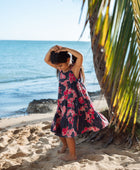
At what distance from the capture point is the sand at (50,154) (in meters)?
2.82

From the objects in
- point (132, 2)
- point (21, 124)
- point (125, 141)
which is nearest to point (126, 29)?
point (132, 2)

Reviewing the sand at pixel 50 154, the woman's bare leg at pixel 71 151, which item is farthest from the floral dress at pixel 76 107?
the sand at pixel 50 154

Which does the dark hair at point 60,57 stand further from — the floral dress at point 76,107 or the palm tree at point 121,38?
the palm tree at point 121,38

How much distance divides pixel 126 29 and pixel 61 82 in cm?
187

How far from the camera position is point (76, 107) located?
302cm

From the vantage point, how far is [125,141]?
3.51 m

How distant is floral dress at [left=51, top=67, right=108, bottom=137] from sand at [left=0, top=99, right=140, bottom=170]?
33 centimetres

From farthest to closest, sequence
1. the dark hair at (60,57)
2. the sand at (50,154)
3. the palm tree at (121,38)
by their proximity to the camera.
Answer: the dark hair at (60,57)
the sand at (50,154)
the palm tree at (121,38)

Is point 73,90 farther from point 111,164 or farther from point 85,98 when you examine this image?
point 111,164

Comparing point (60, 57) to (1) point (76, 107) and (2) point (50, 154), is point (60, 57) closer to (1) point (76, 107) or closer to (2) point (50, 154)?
(1) point (76, 107)

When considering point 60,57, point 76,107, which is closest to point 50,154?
point 76,107

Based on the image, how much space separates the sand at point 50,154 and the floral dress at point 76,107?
13.1 inches

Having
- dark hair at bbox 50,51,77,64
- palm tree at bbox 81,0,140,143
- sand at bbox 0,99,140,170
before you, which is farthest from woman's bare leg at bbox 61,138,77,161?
palm tree at bbox 81,0,140,143

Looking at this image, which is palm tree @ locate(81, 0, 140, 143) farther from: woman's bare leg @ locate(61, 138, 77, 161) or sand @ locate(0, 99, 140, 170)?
woman's bare leg @ locate(61, 138, 77, 161)
